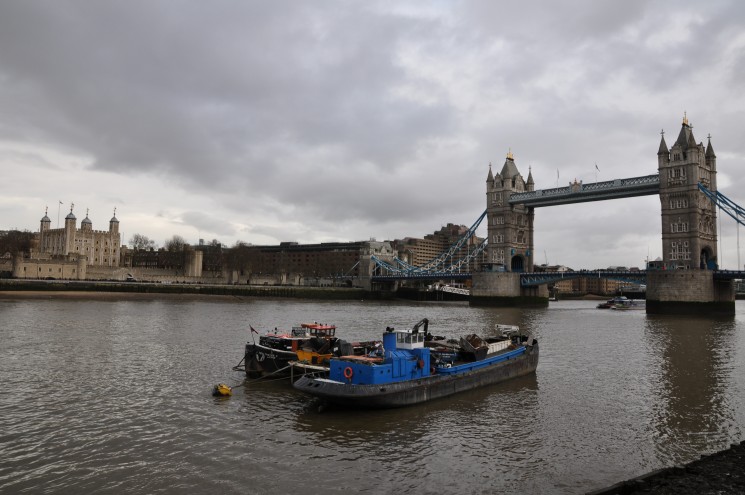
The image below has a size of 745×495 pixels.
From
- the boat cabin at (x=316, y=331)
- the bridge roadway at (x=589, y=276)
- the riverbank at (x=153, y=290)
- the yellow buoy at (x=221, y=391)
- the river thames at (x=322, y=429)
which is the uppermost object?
the bridge roadway at (x=589, y=276)

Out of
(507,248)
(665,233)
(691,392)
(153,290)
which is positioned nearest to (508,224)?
(507,248)

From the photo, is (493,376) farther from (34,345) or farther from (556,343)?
(34,345)

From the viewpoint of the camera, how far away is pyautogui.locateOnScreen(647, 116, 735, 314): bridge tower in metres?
68.9

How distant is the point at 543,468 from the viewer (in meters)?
13.4

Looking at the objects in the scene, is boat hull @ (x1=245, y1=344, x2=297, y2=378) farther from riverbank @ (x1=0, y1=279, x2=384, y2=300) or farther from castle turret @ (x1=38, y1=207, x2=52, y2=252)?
castle turret @ (x1=38, y1=207, x2=52, y2=252)

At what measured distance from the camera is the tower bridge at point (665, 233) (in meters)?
69.9

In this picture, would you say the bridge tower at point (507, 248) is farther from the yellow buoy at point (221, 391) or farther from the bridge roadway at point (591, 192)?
the yellow buoy at point (221, 391)

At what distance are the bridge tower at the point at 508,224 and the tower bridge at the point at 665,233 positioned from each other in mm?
189

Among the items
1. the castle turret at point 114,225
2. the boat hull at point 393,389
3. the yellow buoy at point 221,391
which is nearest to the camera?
the boat hull at point 393,389

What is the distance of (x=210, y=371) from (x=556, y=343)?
2531 centimetres

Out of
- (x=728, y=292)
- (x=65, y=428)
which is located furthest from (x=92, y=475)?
(x=728, y=292)

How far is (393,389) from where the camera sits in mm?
18719

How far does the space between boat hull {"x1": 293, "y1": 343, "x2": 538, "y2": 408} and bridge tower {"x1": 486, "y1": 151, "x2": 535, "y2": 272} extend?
260 ft

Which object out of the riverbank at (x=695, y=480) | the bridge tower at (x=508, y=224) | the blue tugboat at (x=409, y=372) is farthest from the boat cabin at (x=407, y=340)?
the bridge tower at (x=508, y=224)
